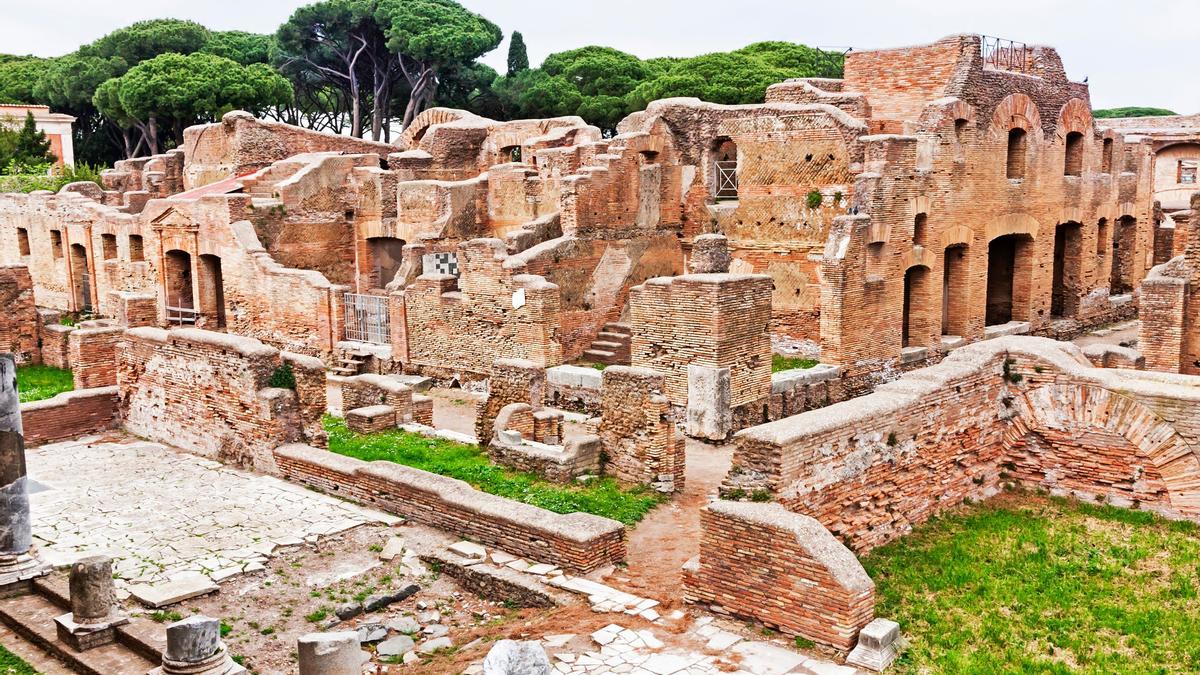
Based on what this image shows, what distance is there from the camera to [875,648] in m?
7.35

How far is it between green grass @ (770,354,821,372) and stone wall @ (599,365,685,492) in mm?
5478

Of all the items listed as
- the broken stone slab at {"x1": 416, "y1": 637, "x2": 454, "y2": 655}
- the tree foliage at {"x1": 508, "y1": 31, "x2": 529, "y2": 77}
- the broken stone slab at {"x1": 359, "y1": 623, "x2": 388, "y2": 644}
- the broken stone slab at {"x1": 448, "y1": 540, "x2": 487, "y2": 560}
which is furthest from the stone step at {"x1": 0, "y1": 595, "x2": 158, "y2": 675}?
the tree foliage at {"x1": 508, "y1": 31, "x2": 529, "y2": 77}

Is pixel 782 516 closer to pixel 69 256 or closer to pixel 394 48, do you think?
pixel 69 256

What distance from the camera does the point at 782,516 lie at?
7.91 metres

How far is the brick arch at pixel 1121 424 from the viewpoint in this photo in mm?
9758

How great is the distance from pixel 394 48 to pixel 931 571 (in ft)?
140

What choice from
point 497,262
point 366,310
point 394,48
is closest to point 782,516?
point 497,262

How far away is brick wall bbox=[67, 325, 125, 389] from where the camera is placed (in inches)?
609

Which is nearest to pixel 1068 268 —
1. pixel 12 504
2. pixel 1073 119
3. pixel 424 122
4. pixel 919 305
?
pixel 1073 119

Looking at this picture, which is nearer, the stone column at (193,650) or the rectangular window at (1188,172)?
the stone column at (193,650)

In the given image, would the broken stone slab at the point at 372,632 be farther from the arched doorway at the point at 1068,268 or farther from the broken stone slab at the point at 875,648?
the arched doorway at the point at 1068,268

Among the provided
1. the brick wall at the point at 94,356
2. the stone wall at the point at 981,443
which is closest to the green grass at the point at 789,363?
the stone wall at the point at 981,443

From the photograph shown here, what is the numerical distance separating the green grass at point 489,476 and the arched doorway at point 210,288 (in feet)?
27.9

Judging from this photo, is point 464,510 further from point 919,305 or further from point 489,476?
point 919,305
